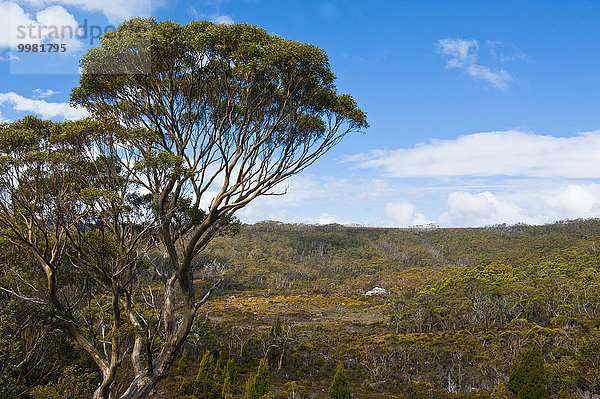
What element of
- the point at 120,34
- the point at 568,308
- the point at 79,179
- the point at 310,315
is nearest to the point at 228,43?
the point at 120,34

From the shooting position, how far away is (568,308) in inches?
1614

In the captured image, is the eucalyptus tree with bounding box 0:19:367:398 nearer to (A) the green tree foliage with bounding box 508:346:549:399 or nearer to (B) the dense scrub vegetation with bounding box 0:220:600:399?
(B) the dense scrub vegetation with bounding box 0:220:600:399

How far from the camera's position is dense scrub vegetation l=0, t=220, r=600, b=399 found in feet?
41.0

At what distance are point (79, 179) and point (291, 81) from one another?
5.92 meters

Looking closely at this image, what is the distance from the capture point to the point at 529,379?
19.3m

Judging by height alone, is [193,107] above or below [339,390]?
above

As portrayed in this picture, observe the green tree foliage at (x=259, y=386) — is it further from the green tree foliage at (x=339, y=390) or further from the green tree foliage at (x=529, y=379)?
the green tree foliage at (x=529, y=379)

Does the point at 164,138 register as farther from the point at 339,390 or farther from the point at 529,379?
the point at 529,379

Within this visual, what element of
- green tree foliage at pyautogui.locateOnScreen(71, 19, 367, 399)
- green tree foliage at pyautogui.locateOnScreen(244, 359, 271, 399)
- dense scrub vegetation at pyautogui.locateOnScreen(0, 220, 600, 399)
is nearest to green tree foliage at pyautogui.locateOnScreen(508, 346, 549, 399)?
dense scrub vegetation at pyautogui.locateOnScreen(0, 220, 600, 399)

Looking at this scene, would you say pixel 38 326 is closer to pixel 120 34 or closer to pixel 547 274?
pixel 120 34

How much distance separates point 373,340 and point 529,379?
75.7 feet

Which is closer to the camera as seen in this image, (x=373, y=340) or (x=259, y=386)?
(x=259, y=386)

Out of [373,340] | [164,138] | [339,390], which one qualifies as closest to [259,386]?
[339,390]

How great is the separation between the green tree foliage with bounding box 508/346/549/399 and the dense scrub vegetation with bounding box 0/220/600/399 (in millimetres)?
60
